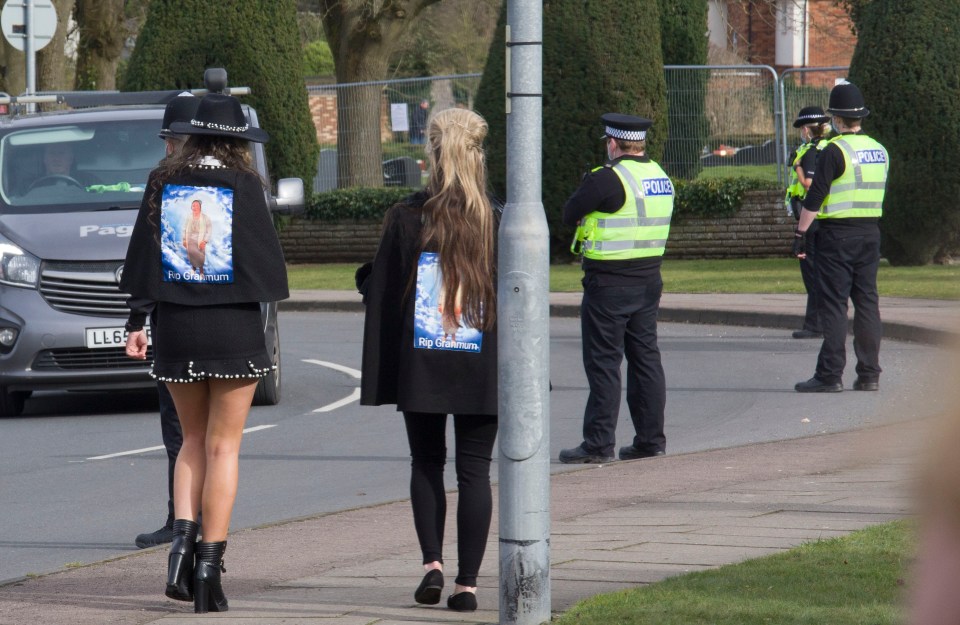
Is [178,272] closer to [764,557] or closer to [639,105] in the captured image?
[764,557]

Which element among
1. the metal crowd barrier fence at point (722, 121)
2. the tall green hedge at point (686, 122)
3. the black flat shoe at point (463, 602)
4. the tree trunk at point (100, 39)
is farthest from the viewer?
the tree trunk at point (100, 39)

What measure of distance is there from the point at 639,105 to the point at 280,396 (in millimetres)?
13343

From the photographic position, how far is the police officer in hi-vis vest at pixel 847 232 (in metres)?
10.6

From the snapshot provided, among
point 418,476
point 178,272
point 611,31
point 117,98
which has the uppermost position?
point 611,31

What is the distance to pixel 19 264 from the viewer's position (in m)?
10.1

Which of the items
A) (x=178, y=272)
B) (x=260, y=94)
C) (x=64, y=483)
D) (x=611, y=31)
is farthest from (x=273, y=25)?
(x=178, y=272)

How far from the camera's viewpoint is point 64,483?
8062 millimetres

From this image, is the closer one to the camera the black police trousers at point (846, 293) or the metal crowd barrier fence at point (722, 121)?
the black police trousers at point (846, 293)

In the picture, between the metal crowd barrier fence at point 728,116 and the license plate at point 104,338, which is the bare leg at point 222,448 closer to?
the license plate at point 104,338

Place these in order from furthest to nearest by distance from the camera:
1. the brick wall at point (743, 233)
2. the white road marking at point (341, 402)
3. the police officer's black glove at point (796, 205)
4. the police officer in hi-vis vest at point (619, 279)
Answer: the brick wall at point (743, 233)
the police officer's black glove at point (796, 205)
the white road marking at point (341, 402)
the police officer in hi-vis vest at point (619, 279)

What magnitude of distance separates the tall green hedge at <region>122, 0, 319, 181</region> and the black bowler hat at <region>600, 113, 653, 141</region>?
16651mm

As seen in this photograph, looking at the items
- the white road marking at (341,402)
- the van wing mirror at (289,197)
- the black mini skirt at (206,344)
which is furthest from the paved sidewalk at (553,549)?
the white road marking at (341,402)

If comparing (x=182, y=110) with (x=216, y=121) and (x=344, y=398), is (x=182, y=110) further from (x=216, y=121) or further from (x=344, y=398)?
(x=344, y=398)

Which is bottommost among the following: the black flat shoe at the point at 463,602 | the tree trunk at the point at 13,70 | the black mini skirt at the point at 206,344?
the black flat shoe at the point at 463,602
